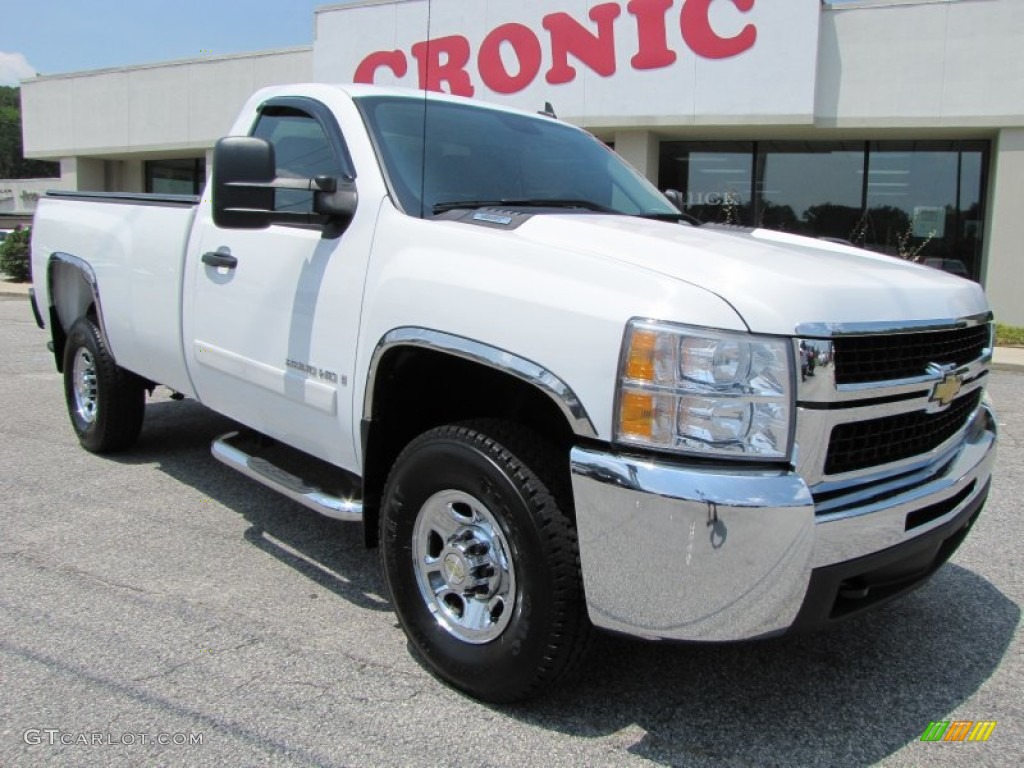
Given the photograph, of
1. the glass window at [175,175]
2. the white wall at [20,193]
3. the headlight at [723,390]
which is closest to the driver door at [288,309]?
the headlight at [723,390]

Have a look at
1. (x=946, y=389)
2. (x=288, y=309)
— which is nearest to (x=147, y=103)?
(x=288, y=309)

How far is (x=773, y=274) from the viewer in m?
2.40

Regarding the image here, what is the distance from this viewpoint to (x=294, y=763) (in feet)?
8.23

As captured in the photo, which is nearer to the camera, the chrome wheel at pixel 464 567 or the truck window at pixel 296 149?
the chrome wheel at pixel 464 567

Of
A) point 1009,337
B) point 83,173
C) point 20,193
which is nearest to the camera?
point 1009,337

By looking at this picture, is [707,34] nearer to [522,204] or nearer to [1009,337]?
[1009,337]

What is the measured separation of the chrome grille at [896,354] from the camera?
236 cm

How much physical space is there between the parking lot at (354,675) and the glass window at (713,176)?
13.2 metres

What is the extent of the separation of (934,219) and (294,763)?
637 inches

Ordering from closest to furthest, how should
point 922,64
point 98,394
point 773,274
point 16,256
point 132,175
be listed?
1. point 773,274
2. point 98,394
3. point 922,64
4. point 16,256
5. point 132,175

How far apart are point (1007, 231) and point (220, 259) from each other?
14542 mm

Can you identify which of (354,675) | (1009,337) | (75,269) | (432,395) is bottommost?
(354,675)

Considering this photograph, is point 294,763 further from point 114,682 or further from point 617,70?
point 617,70

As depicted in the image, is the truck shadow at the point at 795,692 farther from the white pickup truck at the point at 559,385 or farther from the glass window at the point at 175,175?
the glass window at the point at 175,175
